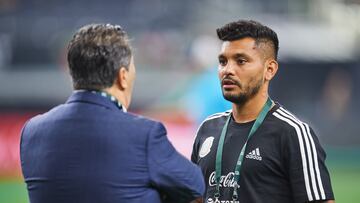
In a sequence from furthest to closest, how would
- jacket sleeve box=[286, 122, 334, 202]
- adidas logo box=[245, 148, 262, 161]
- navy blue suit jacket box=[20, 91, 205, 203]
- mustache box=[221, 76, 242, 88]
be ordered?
mustache box=[221, 76, 242, 88] < adidas logo box=[245, 148, 262, 161] < jacket sleeve box=[286, 122, 334, 202] < navy blue suit jacket box=[20, 91, 205, 203]

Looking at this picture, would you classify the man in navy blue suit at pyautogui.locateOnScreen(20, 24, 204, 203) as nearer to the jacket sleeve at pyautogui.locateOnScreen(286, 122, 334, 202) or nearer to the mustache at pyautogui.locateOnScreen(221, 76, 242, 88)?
the jacket sleeve at pyautogui.locateOnScreen(286, 122, 334, 202)

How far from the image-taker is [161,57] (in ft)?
52.1

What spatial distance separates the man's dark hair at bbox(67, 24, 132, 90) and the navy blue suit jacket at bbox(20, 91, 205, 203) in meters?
0.05

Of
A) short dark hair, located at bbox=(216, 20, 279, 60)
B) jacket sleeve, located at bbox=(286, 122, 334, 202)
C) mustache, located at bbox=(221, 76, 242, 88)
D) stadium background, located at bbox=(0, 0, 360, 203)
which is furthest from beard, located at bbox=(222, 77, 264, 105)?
stadium background, located at bbox=(0, 0, 360, 203)

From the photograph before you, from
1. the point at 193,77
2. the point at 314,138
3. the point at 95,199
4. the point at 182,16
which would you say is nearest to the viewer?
the point at 95,199

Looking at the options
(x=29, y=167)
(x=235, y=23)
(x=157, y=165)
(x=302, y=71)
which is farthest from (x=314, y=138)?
(x=302, y=71)

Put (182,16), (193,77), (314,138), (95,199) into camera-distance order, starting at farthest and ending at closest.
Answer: (182,16)
(193,77)
(314,138)
(95,199)

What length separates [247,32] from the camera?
141 inches

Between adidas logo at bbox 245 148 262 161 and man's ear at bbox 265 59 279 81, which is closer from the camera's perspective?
adidas logo at bbox 245 148 262 161

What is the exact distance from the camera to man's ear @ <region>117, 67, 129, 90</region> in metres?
2.72

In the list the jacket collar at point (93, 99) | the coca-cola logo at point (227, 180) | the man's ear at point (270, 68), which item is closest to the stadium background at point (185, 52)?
the man's ear at point (270, 68)

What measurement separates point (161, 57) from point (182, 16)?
0.93 meters

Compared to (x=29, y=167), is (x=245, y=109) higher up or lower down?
higher up

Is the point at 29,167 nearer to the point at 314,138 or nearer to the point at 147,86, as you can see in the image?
the point at 314,138
